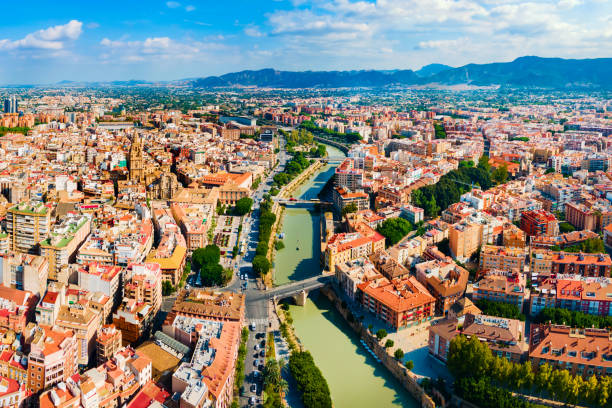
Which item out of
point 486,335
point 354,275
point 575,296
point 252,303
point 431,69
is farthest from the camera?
point 431,69

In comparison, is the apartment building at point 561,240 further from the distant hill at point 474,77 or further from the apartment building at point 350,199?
the distant hill at point 474,77

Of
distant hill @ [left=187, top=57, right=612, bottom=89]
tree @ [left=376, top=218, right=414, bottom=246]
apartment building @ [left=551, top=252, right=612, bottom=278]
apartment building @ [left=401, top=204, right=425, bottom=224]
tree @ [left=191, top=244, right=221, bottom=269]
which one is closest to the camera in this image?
apartment building @ [left=551, top=252, right=612, bottom=278]

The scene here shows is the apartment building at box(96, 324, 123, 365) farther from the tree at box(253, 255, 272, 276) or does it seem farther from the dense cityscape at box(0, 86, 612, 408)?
the tree at box(253, 255, 272, 276)

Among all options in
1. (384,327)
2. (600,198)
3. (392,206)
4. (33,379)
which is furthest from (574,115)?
(33,379)

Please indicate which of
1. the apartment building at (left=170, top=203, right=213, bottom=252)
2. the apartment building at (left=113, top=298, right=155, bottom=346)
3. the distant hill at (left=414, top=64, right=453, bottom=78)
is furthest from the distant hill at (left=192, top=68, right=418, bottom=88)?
the apartment building at (left=113, top=298, right=155, bottom=346)

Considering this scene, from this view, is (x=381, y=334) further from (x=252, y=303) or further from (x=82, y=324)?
(x=82, y=324)

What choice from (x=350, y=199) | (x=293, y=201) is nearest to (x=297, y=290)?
(x=350, y=199)
